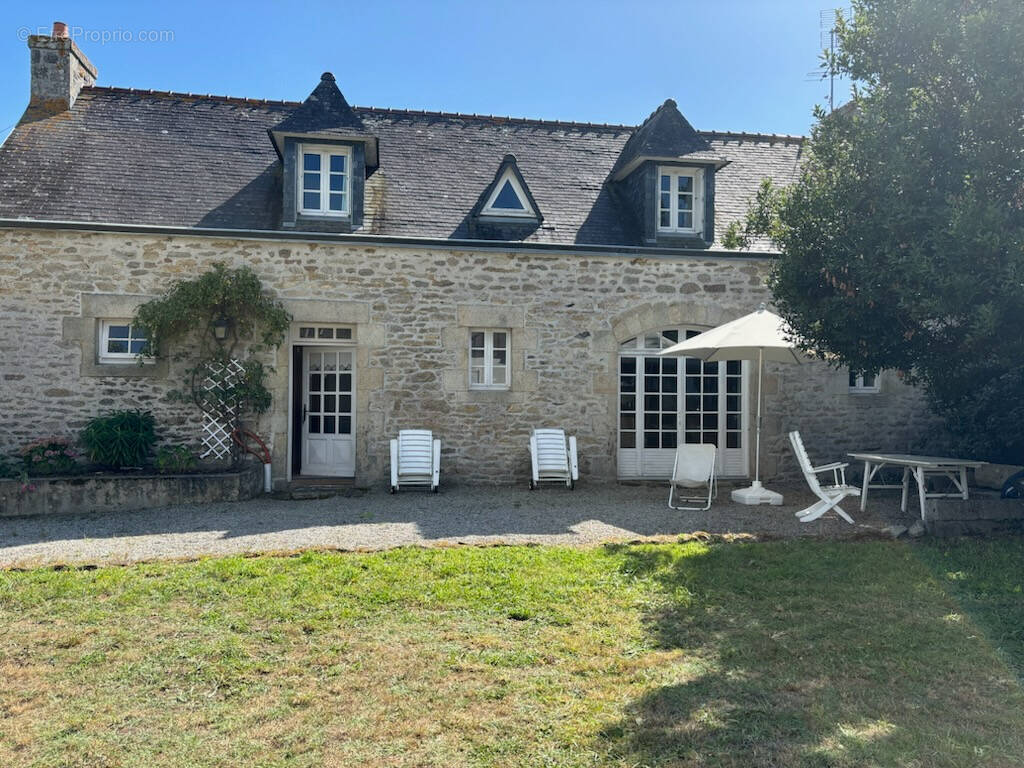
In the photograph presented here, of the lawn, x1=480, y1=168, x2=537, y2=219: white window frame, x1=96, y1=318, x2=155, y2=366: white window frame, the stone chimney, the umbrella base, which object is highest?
the stone chimney

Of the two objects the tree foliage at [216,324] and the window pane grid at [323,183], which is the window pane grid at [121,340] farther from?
the window pane grid at [323,183]

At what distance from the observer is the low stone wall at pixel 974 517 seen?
6.88 meters

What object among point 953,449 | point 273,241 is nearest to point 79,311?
point 273,241

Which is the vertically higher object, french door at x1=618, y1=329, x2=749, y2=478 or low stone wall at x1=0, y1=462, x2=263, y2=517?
french door at x1=618, y1=329, x2=749, y2=478

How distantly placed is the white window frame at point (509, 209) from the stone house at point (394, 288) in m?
0.04

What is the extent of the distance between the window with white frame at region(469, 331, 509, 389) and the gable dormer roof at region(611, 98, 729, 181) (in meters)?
3.48

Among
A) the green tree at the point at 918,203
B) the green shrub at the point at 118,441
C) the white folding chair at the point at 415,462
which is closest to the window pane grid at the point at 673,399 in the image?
the white folding chair at the point at 415,462

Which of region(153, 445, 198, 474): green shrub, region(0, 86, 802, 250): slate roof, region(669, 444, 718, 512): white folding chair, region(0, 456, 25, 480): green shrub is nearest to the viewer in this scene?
region(669, 444, 718, 512): white folding chair

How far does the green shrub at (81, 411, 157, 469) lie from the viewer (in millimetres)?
9102

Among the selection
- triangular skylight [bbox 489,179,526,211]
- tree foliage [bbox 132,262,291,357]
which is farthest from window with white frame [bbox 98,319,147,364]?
triangular skylight [bbox 489,179,526,211]

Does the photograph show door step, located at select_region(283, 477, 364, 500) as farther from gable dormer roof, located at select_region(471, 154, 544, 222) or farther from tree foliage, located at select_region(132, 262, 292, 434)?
gable dormer roof, located at select_region(471, 154, 544, 222)

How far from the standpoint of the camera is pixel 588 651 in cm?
400

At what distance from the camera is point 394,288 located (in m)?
10.4

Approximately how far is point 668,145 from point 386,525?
7262mm
